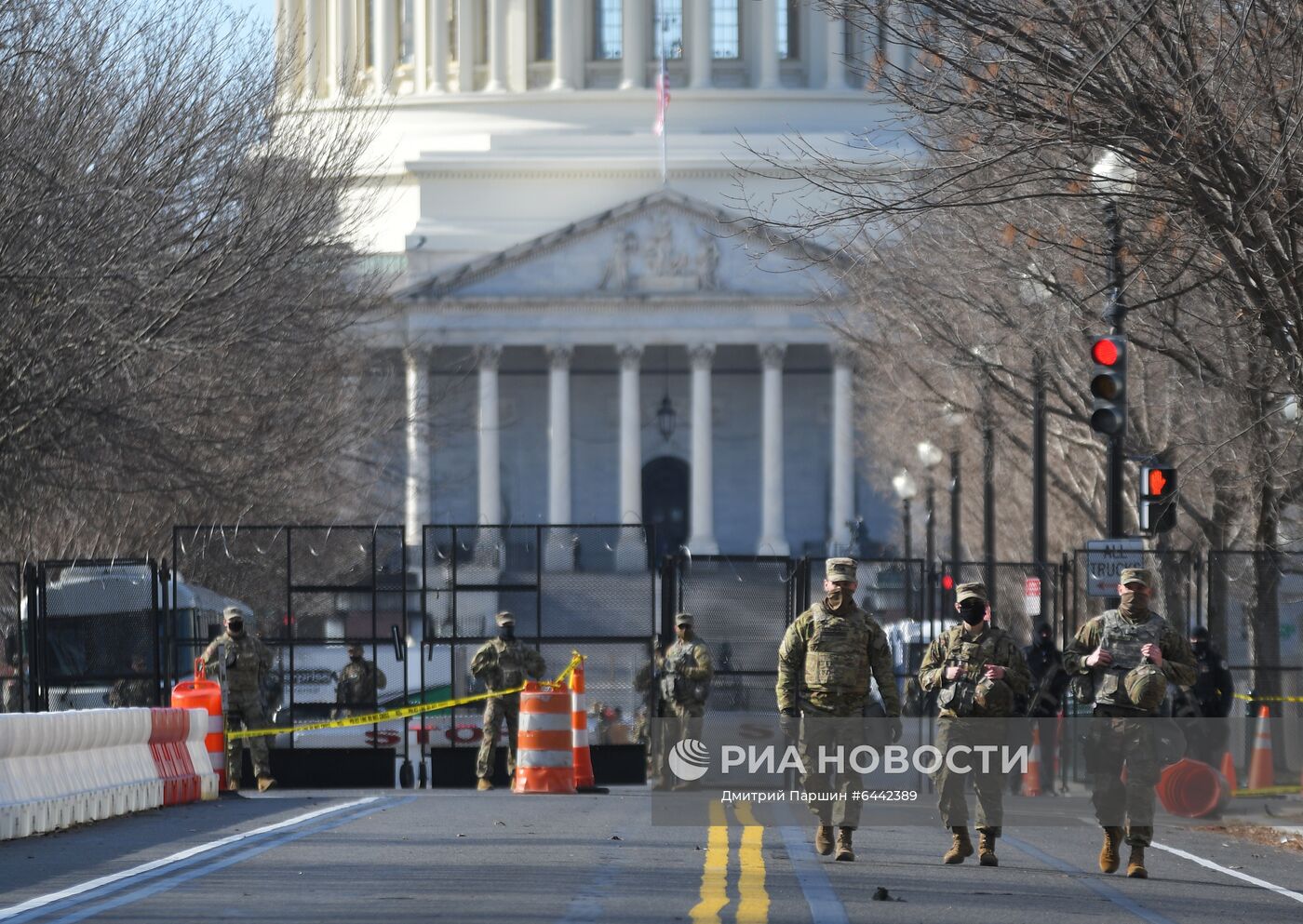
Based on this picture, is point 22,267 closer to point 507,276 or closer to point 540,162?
point 507,276

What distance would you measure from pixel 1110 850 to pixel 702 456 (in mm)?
67341

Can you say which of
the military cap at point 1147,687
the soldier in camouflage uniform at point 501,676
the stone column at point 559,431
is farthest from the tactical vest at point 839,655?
the stone column at point 559,431

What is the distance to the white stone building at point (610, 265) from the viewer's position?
260ft

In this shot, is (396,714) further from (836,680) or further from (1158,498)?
(836,680)

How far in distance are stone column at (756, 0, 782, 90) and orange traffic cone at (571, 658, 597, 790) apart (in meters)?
70.2

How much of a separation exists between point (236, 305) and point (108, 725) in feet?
37.8

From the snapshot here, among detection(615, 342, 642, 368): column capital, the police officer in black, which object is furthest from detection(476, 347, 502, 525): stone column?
the police officer in black

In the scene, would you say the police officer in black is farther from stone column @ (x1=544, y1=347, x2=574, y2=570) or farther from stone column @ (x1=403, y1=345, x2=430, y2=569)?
stone column @ (x1=544, y1=347, x2=574, y2=570)

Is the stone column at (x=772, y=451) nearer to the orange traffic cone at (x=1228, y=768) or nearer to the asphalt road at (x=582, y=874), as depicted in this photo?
the orange traffic cone at (x=1228, y=768)

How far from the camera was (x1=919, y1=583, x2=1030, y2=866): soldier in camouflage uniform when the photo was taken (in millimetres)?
14469

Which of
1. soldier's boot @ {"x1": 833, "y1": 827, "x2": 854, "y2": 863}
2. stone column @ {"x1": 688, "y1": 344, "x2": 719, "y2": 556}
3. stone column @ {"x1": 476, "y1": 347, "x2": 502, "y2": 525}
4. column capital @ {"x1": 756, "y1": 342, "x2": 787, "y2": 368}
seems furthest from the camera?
stone column @ {"x1": 688, "y1": 344, "x2": 719, "y2": 556}

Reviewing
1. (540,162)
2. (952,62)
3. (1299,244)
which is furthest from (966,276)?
(540,162)

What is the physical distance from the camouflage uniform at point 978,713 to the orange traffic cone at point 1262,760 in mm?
11009

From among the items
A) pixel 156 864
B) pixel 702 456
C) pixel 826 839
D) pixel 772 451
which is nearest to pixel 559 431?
pixel 702 456
